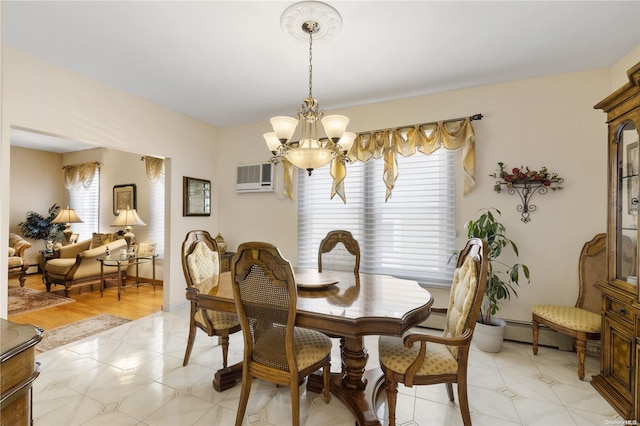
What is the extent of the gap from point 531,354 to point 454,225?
1.38 metres

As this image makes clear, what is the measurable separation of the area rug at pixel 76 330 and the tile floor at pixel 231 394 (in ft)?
0.69

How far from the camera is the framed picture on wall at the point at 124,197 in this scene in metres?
5.69

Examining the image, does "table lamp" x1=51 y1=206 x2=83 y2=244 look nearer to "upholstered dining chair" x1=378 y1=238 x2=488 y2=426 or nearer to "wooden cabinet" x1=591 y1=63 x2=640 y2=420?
"upholstered dining chair" x1=378 y1=238 x2=488 y2=426

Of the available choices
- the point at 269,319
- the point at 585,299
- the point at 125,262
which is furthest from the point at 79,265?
the point at 585,299

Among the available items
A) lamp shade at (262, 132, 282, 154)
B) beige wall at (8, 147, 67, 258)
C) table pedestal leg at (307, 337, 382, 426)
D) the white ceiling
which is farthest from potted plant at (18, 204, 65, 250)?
table pedestal leg at (307, 337, 382, 426)

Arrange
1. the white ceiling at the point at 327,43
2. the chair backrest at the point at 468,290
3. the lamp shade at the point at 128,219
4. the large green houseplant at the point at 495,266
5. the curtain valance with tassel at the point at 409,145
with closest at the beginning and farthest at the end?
the chair backrest at the point at 468,290
the white ceiling at the point at 327,43
the large green houseplant at the point at 495,266
the curtain valance with tassel at the point at 409,145
the lamp shade at the point at 128,219

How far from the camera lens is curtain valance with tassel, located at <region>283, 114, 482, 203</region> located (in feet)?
10.5

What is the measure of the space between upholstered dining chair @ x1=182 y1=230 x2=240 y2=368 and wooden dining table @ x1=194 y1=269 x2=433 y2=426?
13 centimetres

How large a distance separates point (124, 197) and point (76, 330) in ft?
10.3

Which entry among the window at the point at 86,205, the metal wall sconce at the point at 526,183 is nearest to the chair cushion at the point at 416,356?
the metal wall sconce at the point at 526,183

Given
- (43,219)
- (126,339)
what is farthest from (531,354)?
(43,219)

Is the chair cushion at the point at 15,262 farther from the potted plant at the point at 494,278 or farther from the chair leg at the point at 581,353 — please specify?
the chair leg at the point at 581,353

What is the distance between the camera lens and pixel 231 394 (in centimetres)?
219

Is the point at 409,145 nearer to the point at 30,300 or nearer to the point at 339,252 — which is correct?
the point at 339,252
